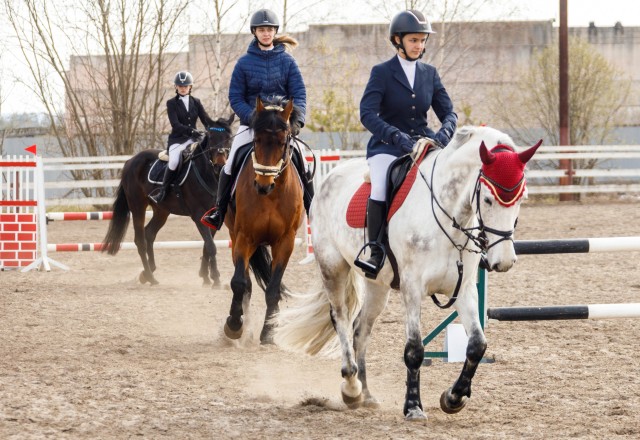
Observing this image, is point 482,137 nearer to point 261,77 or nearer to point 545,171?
point 261,77

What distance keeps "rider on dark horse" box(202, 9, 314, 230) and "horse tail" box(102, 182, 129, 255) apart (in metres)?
5.30

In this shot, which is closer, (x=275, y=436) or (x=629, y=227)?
(x=275, y=436)

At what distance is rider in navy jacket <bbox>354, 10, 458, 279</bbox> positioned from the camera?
5.97m

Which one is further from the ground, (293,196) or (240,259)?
(293,196)

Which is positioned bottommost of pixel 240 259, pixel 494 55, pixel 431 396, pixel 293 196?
pixel 431 396

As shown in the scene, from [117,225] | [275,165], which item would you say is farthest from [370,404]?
[117,225]

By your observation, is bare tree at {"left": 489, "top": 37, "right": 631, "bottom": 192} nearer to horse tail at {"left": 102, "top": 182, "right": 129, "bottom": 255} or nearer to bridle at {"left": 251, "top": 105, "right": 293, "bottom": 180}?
horse tail at {"left": 102, "top": 182, "right": 129, "bottom": 255}

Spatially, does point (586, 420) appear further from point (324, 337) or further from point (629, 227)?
point (629, 227)

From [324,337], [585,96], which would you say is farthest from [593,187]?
[324,337]

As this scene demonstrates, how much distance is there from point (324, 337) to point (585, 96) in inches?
923

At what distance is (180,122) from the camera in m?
12.8

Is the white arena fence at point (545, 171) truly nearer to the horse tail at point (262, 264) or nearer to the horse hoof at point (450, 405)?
the horse tail at point (262, 264)

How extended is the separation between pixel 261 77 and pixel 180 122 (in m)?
4.57

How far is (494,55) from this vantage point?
41.4 m
